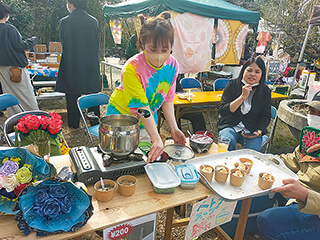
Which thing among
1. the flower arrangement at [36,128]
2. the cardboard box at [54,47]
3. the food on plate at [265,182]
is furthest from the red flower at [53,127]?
the cardboard box at [54,47]

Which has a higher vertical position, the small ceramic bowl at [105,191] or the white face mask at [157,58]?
the white face mask at [157,58]

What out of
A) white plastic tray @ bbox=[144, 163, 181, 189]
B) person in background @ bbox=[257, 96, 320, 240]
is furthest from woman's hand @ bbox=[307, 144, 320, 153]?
white plastic tray @ bbox=[144, 163, 181, 189]

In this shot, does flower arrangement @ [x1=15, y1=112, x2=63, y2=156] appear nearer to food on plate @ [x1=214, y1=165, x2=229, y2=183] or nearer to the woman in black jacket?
food on plate @ [x1=214, y1=165, x2=229, y2=183]

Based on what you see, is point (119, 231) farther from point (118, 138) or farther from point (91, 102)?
point (91, 102)

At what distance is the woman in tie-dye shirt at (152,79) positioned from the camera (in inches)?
56.7

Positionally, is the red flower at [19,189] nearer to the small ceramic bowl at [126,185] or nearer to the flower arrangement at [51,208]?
the flower arrangement at [51,208]

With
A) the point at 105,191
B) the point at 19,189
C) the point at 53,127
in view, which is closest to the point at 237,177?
the point at 105,191

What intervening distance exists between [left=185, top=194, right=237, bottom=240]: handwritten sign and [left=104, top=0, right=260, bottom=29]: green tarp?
4.44 m

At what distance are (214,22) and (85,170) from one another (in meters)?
5.91

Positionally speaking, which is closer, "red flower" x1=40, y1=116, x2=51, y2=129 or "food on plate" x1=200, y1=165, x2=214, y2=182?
"food on plate" x1=200, y1=165, x2=214, y2=182

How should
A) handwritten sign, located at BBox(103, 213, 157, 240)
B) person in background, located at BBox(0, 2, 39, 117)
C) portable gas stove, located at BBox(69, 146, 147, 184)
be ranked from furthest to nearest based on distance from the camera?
person in background, located at BBox(0, 2, 39, 117)
portable gas stove, located at BBox(69, 146, 147, 184)
handwritten sign, located at BBox(103, 213, 157, 240)

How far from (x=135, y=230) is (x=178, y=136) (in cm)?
78

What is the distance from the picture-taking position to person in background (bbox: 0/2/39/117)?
3.48 meters

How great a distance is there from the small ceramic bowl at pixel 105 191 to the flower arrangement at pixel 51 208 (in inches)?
5.7
